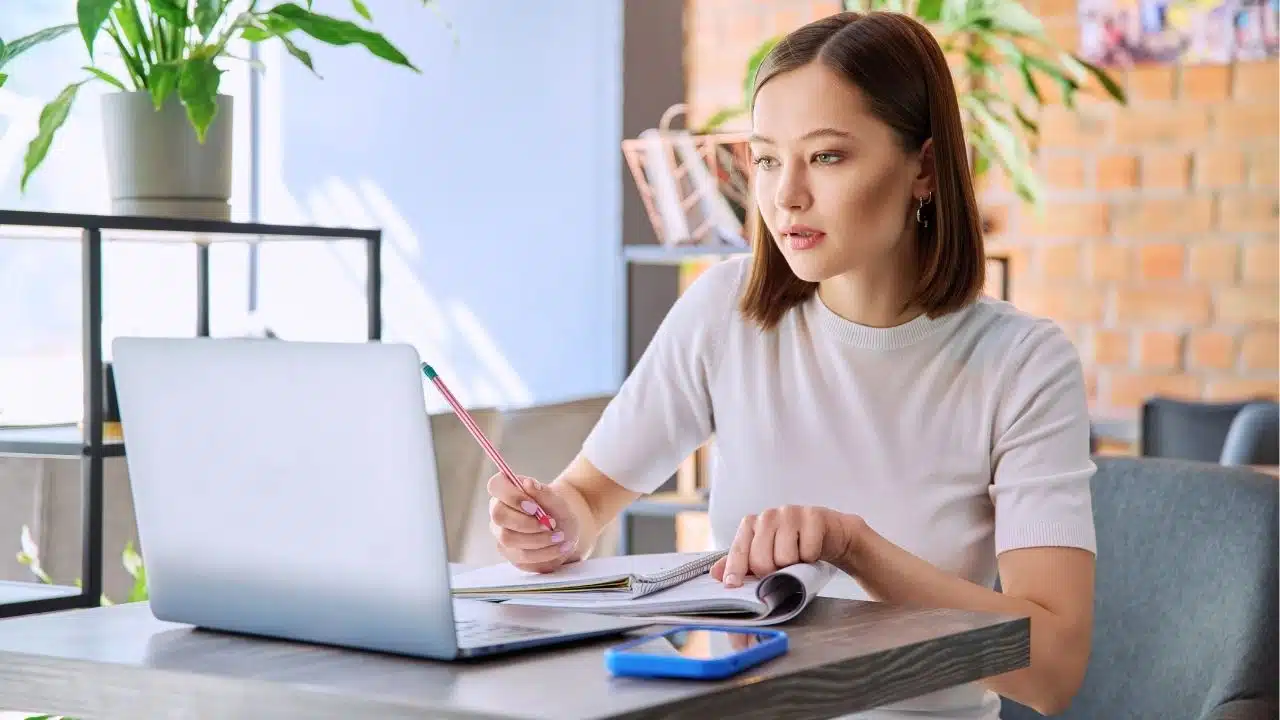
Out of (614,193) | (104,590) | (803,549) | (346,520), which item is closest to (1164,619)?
(803,549)

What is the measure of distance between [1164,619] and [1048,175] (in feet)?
7.52

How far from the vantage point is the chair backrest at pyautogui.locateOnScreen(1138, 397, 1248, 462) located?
3.15 meters

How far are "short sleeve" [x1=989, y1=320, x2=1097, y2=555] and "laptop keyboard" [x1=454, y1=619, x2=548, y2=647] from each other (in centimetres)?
57

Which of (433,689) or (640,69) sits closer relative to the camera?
(433,689)

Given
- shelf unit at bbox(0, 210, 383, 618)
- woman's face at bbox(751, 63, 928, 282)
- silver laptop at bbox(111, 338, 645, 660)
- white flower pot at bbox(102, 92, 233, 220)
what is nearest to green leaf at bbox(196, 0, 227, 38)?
white flower pot at bbox(102, 92, 233, 220)

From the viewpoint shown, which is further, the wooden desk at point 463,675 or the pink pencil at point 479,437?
the pink pencil at point 479,437

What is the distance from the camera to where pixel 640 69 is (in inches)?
141

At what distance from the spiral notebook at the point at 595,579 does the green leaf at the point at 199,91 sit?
86 cm

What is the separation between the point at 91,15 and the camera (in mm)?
1798

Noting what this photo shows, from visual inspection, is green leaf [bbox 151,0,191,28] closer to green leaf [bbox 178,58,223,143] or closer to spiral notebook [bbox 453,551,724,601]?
green leaf [bbox 178,58,223,143]

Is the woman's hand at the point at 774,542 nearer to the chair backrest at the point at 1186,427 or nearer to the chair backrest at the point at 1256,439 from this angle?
the chair backrest at the point at 1256,439

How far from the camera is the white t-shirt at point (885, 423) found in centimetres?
145

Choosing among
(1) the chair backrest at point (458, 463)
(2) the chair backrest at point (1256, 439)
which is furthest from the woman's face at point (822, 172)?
(2) the chair backrest at point (1256, 439)

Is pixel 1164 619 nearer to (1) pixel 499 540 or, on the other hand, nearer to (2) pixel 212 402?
(1) pixel 499 540
